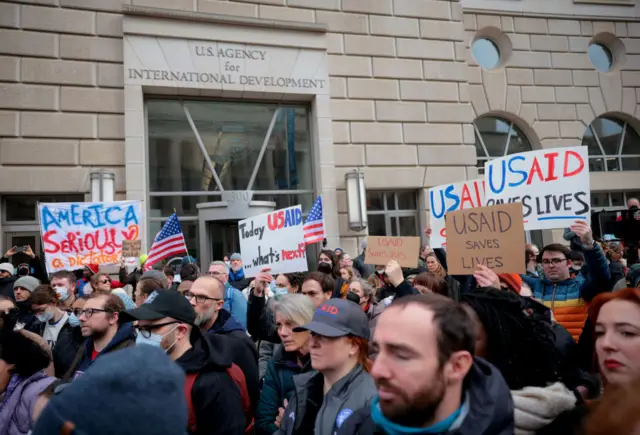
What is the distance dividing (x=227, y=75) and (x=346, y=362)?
→ 394 inches

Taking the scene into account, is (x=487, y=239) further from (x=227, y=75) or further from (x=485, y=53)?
(x=485, y=53)

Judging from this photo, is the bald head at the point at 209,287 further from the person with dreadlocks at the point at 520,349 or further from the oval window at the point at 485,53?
the oval window at the point at 485,53

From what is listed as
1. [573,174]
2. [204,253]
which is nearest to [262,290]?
[573,174]

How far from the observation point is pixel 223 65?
11406 millimetres

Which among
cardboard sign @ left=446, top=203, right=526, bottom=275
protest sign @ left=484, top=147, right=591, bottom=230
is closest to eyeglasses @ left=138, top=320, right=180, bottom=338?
cardboard sign @ left=446, top=203, right=526, bottom=275

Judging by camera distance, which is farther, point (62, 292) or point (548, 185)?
point (62, 292)

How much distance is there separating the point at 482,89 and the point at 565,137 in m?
2.96

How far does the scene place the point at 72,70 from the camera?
34.4 feet

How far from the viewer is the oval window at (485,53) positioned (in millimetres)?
14328

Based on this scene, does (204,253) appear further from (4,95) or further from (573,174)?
(573,174)

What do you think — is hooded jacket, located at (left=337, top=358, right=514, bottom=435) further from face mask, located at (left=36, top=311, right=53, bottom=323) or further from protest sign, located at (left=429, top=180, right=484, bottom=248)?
protest sign, located at (left=429, top=180, right=484, bottom=248)

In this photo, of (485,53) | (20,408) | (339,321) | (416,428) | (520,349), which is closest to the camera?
(416,428)

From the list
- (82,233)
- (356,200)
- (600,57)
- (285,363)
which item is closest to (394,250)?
(285,363)

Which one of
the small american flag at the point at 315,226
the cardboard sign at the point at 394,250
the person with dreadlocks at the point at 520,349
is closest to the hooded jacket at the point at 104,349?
the person with dreadlocks at the point at 520,349
